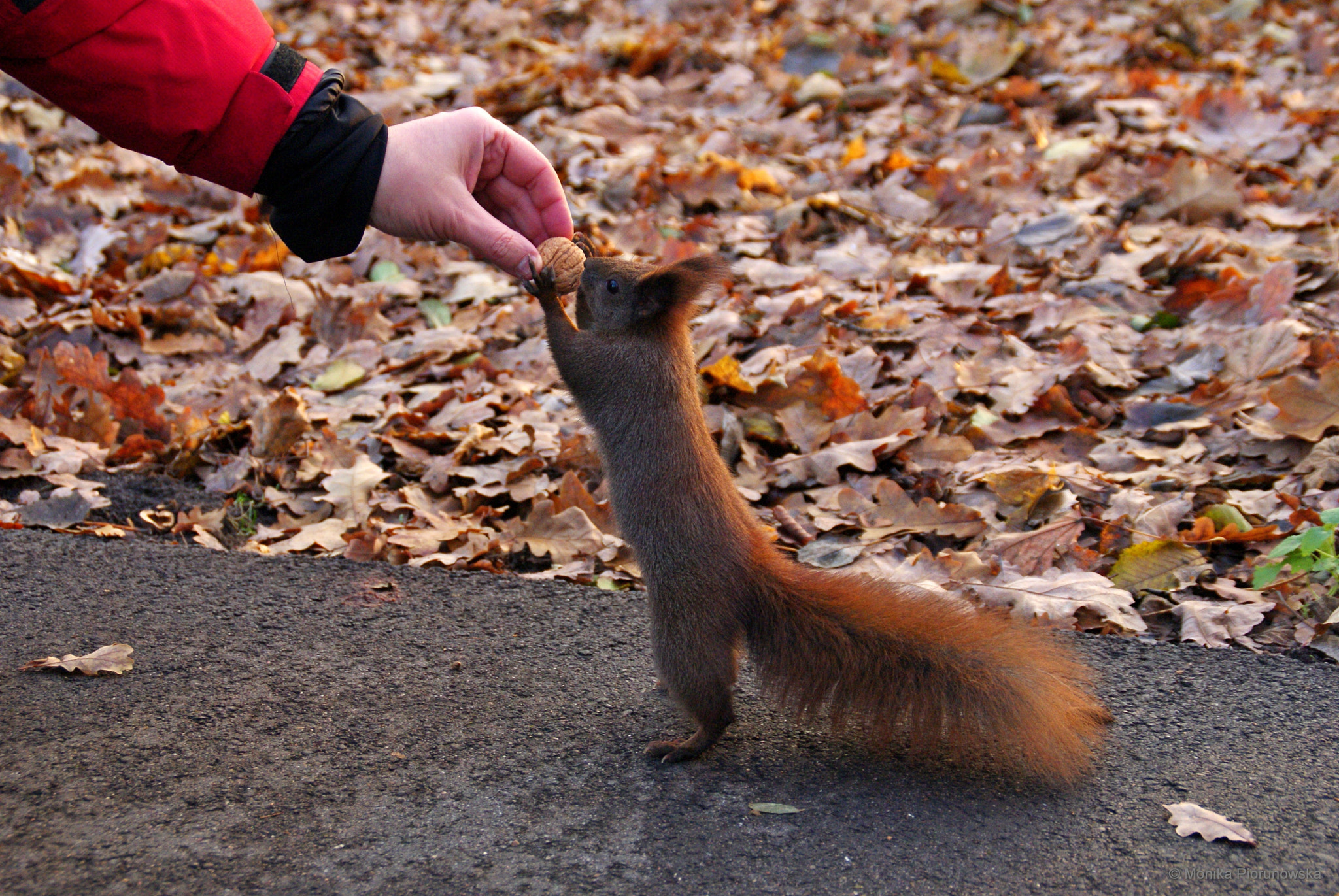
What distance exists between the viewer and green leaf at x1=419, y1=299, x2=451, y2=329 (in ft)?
15.1

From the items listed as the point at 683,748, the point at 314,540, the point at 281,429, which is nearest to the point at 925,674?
the point at 683,748

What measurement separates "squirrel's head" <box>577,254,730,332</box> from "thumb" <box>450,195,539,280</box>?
0.19 m

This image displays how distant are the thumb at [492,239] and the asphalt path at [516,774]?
2.85ft

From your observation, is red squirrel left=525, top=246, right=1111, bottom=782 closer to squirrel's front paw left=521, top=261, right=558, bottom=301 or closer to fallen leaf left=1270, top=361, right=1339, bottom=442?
squirrel's front paw left=521, top=261, right=558, bottom=301

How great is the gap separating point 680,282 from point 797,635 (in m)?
0.88

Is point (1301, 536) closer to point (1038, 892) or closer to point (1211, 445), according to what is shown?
point (1211, 445)

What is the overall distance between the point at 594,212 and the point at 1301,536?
3.66m

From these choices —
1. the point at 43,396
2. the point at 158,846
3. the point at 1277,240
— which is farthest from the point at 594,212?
the point at 158,846

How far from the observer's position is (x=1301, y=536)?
244cm

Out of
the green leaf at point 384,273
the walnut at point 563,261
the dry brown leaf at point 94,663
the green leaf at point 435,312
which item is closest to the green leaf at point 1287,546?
the walnut at point 563,261

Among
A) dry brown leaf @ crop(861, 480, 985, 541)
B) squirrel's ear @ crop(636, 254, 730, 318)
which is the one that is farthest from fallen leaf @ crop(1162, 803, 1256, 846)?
squirrel's ear @ crop(636, 254, 730, 318)

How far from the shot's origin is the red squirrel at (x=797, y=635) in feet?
6.42

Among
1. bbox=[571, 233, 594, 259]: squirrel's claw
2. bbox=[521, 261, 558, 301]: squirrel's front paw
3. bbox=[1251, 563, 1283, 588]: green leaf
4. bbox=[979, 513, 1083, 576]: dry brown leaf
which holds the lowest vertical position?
bbox=[979, 513, 1083, 576]: dry brown leaf

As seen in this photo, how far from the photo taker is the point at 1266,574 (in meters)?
2.50
